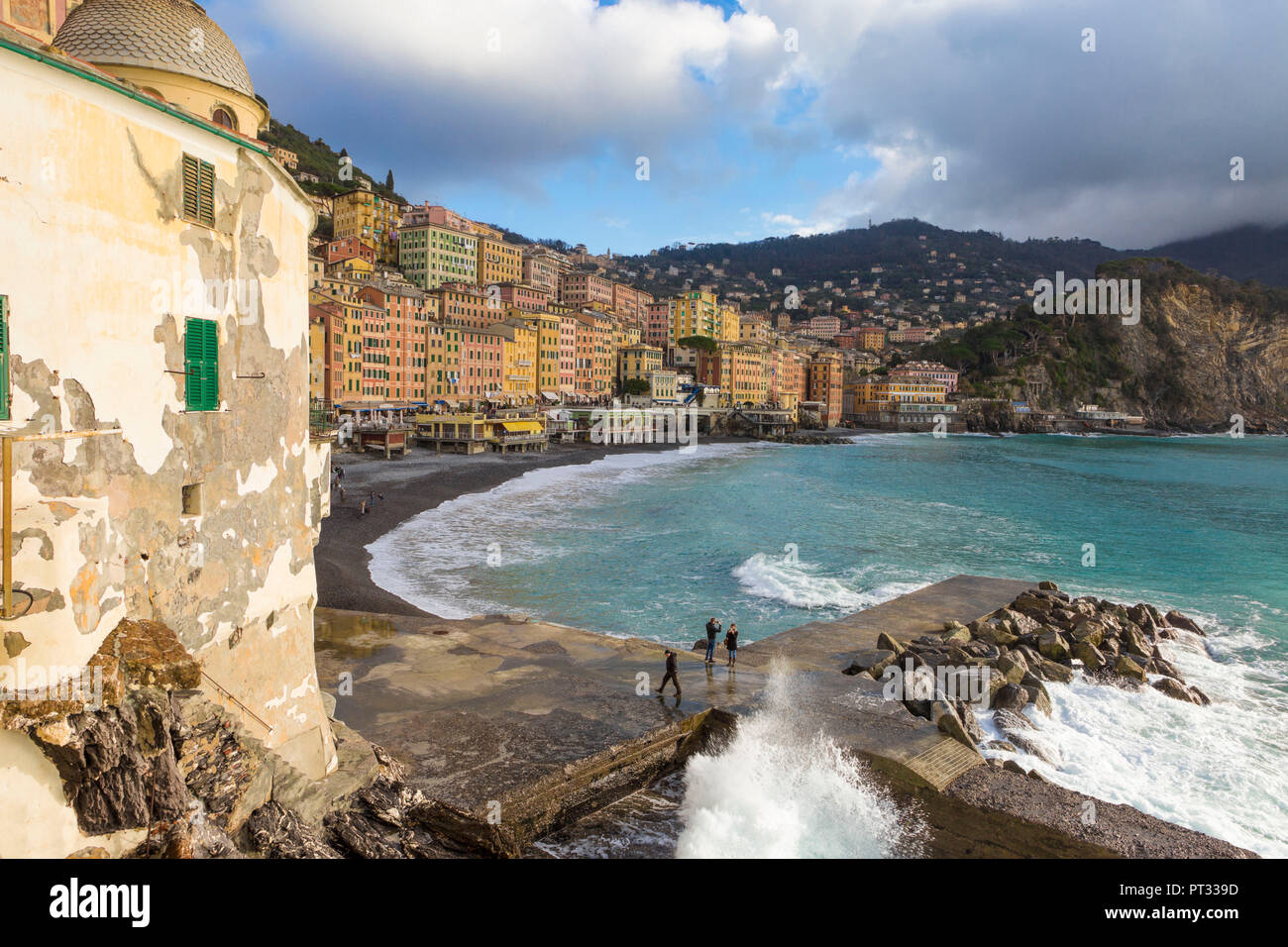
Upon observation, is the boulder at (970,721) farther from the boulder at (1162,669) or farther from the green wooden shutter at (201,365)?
the green wooden shutter at (201,365)

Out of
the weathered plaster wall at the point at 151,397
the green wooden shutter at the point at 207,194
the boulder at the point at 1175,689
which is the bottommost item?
the boulder at the point at 1175,689

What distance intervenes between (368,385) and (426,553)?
49.0m

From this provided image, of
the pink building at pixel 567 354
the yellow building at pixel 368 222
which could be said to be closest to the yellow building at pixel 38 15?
the pink building at pixel 567 354

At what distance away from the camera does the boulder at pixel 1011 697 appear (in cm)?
1536

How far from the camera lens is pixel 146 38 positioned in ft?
23.2

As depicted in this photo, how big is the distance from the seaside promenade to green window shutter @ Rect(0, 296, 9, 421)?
6516mm

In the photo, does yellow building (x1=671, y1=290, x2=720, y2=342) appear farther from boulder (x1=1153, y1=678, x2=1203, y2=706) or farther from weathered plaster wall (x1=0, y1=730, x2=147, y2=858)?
weathered plaster wall (x1=0, y1=730, x2=147, y2=858)

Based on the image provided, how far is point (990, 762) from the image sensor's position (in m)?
12.2

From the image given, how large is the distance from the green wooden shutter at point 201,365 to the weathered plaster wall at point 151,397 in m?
0.08

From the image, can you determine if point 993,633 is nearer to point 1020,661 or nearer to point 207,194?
point 1020,661

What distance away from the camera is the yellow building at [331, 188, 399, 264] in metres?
113
